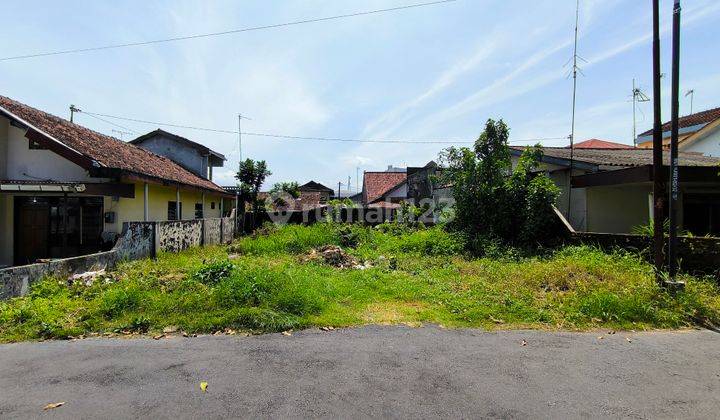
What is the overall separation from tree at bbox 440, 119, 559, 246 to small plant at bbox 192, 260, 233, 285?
8.40m

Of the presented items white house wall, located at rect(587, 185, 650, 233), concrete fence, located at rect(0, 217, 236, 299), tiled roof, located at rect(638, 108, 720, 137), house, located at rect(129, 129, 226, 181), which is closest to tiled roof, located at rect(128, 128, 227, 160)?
house, located at rect(129, 129, 226, 181)

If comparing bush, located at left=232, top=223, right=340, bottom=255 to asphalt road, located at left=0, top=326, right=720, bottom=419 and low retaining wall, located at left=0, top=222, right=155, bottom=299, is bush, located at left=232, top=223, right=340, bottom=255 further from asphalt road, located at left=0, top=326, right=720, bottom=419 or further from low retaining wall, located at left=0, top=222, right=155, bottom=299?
asphalt road, located at left=0, top=326, right=720, bottom=419

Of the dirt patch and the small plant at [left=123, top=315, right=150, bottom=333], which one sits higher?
the dirt patch

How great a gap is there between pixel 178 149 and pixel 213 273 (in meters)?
16.9

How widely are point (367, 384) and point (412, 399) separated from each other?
505 millimetres

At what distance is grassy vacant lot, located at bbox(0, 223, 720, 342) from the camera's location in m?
5.59

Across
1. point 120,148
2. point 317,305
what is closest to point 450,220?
point 317,305

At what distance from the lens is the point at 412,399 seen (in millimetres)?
3418

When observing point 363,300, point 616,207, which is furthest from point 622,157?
point 363,300

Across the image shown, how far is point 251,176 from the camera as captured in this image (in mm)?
24406

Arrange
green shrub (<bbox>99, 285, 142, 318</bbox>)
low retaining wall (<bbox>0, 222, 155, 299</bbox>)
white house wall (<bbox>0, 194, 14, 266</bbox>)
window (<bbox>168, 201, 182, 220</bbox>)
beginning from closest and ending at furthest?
green shrub (<bbox>99, 285, 142, 318</bbox>) < low retaining wall (<bbox>0, 222, 155, 299</bbox>) < white house wall (<bbox>0, 194, 14, 266</bbox>) < window (<bbox>168, 201, 182, 220</bbox>)

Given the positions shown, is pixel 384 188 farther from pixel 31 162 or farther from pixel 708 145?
pixel 31 162

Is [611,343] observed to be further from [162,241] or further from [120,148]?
[120,148]

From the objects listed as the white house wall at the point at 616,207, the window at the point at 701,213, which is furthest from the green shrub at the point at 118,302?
the window at the point at 701,213
